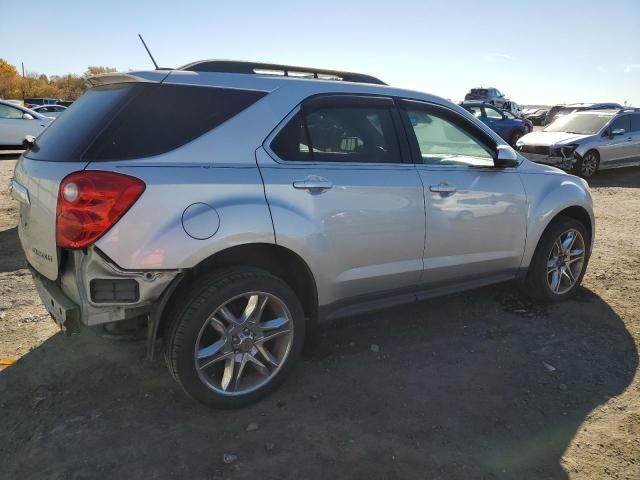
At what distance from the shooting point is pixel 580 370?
333 centimetres

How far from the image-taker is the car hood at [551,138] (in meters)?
12.0

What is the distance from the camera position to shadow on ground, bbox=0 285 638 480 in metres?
2.40

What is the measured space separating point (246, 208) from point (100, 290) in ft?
2.69

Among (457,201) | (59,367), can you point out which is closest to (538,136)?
(457,201)

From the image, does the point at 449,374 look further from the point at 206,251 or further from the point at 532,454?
the point at 206,251

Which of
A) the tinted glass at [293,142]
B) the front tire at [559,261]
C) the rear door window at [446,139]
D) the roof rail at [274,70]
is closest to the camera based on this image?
the tinted glass at [293,142]

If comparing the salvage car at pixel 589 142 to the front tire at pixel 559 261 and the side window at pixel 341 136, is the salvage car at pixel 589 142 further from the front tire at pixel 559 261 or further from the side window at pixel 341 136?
the side window at pixel 341 136

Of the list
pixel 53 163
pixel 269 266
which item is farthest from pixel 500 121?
pixel 53 163

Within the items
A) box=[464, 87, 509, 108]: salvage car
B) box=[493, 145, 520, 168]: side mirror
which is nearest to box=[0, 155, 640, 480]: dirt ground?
box=[493, 145, 520, 168]: side mirror

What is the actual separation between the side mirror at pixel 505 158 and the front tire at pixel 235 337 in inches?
74.9

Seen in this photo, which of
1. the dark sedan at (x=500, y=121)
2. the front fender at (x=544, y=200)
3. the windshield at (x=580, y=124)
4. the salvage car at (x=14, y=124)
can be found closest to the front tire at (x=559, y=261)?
the front fender at (x=544, y=200)

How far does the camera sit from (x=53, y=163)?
8.17 feet

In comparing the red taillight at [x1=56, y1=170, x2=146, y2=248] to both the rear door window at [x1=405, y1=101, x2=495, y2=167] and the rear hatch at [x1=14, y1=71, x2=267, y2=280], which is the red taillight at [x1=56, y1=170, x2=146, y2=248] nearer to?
the rear hatch at [x1=14, y1=71, x2=267, y2=280]

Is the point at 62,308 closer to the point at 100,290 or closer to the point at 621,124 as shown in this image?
the point at 100,290
